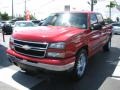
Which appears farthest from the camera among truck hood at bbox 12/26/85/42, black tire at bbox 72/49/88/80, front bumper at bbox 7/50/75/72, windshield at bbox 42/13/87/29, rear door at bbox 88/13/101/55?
rear door at bbox 88/13/101/55

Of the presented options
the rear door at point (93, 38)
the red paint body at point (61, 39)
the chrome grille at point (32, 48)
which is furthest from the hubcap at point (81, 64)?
the chrome grille at point (32, 48)

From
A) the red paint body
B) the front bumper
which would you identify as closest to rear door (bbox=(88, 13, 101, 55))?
the red paint body

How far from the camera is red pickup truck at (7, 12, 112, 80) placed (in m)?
5.87

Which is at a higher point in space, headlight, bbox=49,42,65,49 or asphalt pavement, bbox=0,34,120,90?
headlight, bbox=49,42,65,49

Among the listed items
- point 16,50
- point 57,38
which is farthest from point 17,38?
point 57,38

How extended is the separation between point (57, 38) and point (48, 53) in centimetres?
42

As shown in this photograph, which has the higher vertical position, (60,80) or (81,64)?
(81,64)

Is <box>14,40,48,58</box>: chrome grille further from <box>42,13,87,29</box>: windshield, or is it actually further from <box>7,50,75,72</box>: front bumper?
<box>42,13,87,29</box>: windshield

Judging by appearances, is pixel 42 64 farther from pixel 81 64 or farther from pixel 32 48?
pixel 81 64

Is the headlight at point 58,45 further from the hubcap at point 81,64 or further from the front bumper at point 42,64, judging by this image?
the hubcap at point 81,64

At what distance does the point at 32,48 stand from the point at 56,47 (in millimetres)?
610

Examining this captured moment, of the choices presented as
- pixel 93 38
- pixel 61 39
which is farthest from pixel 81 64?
pixel 61 39

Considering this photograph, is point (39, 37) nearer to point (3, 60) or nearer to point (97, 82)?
point (97, 82)

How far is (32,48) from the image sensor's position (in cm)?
609
